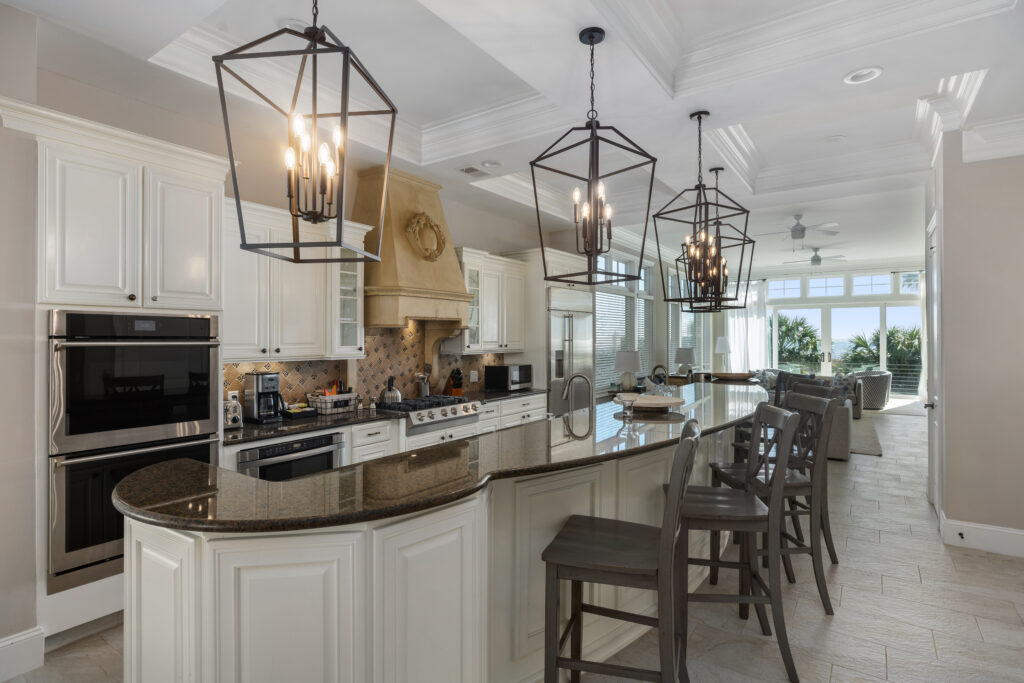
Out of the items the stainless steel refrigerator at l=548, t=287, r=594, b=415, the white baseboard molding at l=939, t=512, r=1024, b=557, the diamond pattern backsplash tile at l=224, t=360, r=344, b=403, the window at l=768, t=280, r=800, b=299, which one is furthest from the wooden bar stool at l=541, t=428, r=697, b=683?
the window at l=768, t=280, r=800, b=299

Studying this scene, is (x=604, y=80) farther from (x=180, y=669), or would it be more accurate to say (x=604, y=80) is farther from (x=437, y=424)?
(x=180, y=669)

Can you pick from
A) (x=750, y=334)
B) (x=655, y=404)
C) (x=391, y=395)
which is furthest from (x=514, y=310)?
(x=750, y=334)

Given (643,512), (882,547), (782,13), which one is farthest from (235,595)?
(882,547)

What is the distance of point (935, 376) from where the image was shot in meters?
4.35

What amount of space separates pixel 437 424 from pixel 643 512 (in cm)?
219

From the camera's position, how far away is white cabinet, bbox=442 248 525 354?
17.6ft

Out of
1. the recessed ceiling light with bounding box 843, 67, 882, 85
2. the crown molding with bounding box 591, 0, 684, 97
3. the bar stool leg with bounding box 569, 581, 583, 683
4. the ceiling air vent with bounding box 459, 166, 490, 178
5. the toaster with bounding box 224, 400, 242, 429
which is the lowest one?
the bar stool leg with bounding box 569, 581, 583, 683

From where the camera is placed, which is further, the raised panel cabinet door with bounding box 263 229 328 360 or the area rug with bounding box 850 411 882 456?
the area rug with bounding box 850 411 882 456

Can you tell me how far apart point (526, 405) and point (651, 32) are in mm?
3624

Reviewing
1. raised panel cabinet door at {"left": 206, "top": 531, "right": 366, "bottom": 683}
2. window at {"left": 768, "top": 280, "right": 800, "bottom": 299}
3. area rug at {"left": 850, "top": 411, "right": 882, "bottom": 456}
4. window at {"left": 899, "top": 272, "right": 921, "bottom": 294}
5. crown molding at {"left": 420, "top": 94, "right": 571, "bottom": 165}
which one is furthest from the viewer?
window at {"left": 768, "top": 280, "right": 800, "bottom": 299}

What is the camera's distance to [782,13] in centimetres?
276

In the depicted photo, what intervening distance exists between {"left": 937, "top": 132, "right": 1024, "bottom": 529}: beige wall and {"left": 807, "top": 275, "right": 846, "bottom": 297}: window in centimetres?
942

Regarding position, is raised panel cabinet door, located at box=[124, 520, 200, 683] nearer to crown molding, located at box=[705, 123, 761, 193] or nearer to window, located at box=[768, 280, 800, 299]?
crown molding, located at box=[705, 123, 761, 193]

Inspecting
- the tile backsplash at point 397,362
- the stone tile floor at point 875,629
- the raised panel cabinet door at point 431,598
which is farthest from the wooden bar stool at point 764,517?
the tile backsplash at point 397,362
